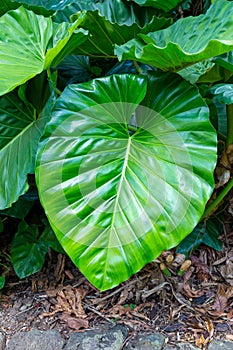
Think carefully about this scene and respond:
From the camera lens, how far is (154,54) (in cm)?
102

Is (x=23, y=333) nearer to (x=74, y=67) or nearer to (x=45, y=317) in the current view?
(x=45, y=317)

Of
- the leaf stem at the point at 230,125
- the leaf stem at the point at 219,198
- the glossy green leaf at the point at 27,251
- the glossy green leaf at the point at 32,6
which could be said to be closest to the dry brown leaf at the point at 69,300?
the glossy green leaf at the point at 27,251

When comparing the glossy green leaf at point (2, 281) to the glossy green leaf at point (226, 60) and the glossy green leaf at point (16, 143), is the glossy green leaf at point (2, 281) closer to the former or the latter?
the glossy green leaf at point (16, 143)

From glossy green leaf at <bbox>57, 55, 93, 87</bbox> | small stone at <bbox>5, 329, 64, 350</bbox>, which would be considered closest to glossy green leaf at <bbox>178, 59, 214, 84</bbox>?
glossy green leaf at <bbox>57, 55, 93, 87</bbox>

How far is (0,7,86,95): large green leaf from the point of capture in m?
1.03

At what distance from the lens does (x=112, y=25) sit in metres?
1.25

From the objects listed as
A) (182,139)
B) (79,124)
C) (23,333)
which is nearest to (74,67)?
(79,124)

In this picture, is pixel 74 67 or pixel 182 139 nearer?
pixel 182 139

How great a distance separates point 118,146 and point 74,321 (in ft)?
2.00

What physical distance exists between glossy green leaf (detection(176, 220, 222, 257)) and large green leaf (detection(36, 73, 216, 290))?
0.49 m

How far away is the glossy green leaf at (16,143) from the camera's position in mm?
1224

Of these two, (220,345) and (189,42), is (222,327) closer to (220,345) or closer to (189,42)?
(220,345)

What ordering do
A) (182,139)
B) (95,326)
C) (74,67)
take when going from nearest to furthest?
(182,139)
(95,326)
(74,67)

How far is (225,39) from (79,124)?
0.42 meters
